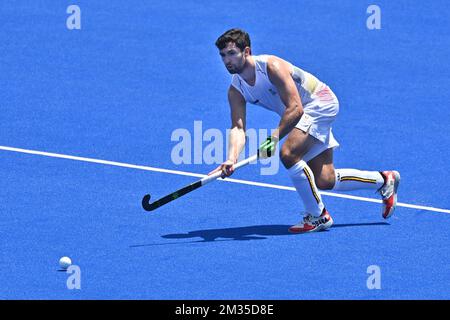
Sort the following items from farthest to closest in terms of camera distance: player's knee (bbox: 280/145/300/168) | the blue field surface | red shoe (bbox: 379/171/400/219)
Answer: red shoe (bbox: 379/171/400/219)
player's knee (bbox: 280/145/300/168)
the blue field surface

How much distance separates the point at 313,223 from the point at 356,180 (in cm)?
65

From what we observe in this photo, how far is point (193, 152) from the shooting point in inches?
583

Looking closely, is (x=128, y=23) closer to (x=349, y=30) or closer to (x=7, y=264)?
(x=349, y=30)

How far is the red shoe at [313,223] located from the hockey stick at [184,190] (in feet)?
2.68

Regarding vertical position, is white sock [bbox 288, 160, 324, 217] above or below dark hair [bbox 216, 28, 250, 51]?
below

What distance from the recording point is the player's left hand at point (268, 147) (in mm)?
12164

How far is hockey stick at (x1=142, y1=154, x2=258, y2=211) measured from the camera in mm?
12164

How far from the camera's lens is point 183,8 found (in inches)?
773
